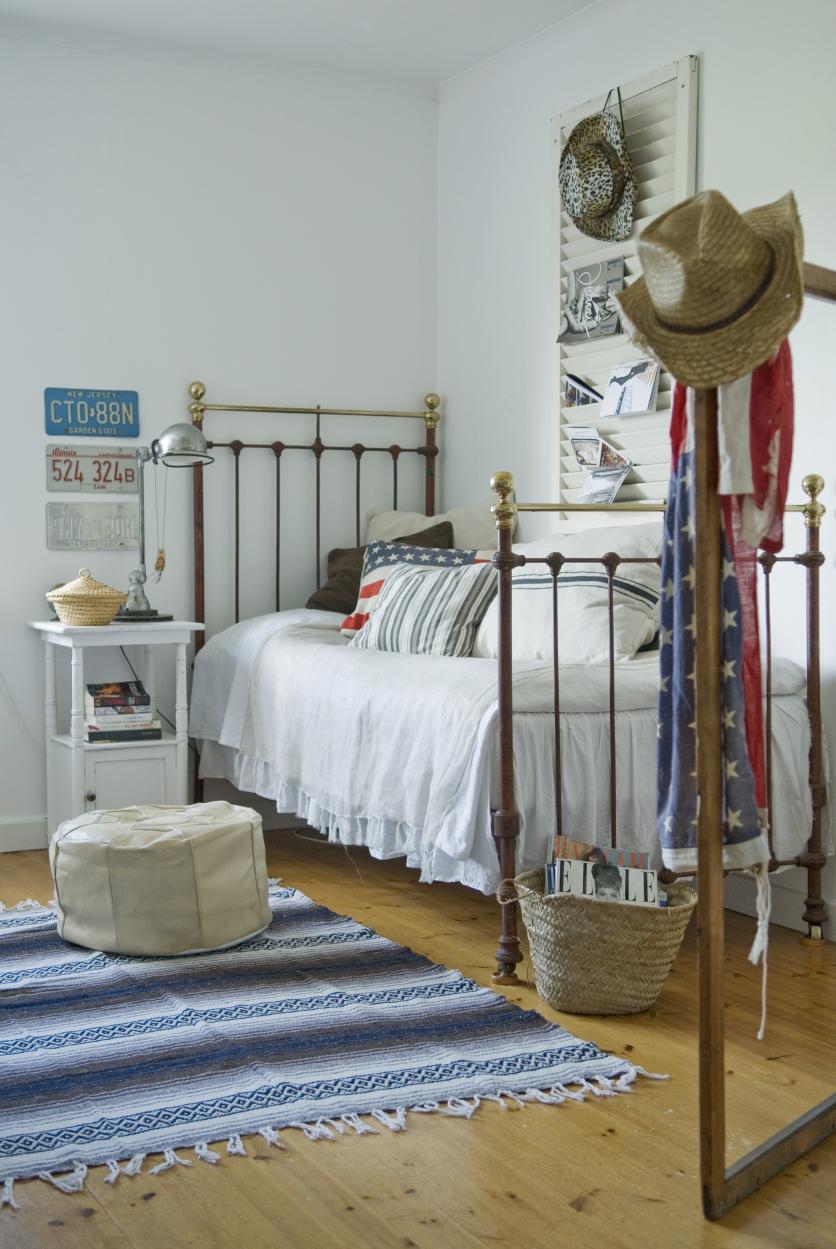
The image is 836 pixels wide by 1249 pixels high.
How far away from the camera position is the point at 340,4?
388 cm

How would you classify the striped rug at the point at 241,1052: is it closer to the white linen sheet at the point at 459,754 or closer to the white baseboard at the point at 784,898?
the white linen sheet at the point at 459,754

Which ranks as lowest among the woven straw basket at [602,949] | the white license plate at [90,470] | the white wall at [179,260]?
the woven straw basket at [602,949]

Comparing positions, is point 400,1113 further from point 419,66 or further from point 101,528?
point 419,66

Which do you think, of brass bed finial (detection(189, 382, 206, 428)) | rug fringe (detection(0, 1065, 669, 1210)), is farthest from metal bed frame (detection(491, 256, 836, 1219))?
brass bed finial (detection(189, 382, 206, 428))

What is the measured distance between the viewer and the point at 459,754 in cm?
280

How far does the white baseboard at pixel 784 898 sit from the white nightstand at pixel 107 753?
1.61 metres

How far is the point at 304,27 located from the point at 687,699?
119 inches

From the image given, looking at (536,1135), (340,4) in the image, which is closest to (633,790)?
(536,1135)

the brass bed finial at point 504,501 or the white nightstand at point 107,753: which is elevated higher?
the brass bed finial at point 504,501

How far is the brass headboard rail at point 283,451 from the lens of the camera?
4352 millimetres

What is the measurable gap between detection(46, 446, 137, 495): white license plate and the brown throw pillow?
2.25ft

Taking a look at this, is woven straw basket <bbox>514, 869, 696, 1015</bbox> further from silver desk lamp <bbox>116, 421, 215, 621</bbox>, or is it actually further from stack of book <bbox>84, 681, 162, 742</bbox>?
silver desk lamp <bbox>116, 421, 215, 621</bbox>

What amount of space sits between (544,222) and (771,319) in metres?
2.63

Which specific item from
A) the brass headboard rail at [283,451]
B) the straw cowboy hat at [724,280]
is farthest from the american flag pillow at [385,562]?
the straw cowboy hat at [724,280]
